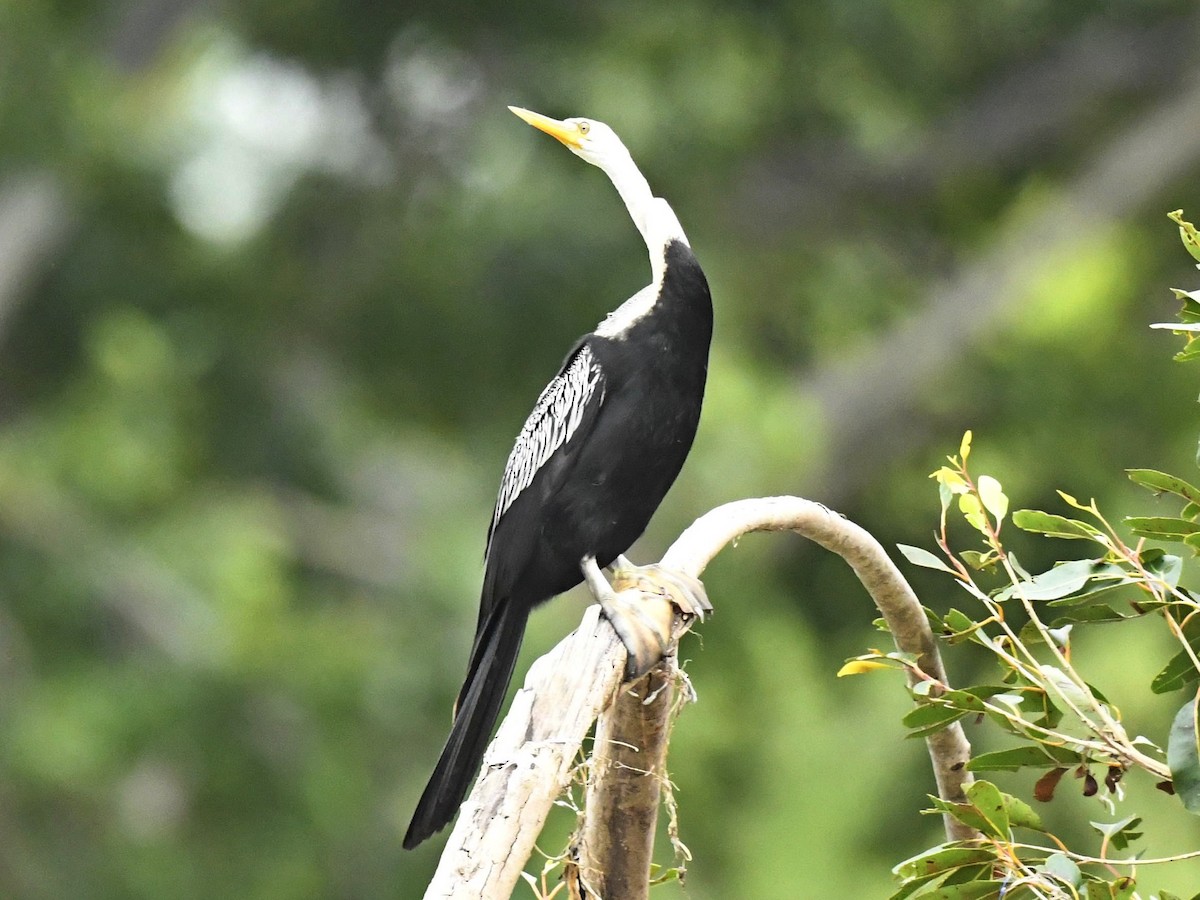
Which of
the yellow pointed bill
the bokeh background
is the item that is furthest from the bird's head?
the bokeh background

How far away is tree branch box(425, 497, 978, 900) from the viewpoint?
1.19 metres

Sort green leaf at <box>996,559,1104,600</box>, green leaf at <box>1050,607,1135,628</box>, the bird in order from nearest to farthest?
green leaf at <box>996,559,1104,600</box> → green leaf at <box>1050,607,1135,628</box> → the bird

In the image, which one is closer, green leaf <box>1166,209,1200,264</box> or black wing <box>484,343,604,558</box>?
green leaf <box>1166,209,1200,264</box>

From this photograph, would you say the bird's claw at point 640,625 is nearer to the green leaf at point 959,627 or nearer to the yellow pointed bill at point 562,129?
the green leaf at point 959,627

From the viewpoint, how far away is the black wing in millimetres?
1923

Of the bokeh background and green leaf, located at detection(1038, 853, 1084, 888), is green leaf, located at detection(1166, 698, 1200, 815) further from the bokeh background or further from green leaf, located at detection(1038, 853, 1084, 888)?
the bokeh background

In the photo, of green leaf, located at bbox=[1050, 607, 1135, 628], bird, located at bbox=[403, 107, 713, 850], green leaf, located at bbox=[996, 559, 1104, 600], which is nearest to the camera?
green leaf, located at bbox=[996, 559, 1104, 600]

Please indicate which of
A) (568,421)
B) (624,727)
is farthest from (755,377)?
(624,727)

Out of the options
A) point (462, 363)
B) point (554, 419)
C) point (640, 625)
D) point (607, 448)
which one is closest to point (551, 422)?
point (554, 419)

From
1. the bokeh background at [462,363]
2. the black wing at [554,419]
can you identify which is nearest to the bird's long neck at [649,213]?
the black wing at [554,419]

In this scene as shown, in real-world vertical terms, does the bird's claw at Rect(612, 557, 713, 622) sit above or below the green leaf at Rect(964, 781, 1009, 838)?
above

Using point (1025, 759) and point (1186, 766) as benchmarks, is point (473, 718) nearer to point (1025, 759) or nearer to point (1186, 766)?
point (1025, 759)

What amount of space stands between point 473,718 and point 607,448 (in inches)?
13.2

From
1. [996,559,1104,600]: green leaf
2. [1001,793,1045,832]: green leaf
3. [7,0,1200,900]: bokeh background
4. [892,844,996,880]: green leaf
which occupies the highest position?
[7,0,1200,900]: bokeh background
